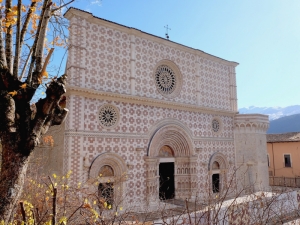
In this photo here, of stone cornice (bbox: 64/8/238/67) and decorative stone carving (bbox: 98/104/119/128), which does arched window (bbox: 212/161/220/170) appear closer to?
stone cornice (bbox: 64/8/238/67)

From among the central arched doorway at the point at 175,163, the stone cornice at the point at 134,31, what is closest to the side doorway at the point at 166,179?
the central arched doorway at the point at 175,163

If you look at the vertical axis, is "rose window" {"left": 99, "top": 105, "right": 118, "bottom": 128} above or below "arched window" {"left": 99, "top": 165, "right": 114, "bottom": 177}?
above

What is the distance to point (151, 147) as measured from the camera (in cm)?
1437

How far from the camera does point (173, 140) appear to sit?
1591 centimetres

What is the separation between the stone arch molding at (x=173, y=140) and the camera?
1466 centimetres

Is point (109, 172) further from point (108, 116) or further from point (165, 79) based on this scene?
point (165, 79)

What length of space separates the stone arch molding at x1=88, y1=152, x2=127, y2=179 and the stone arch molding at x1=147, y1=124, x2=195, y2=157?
1.94 m

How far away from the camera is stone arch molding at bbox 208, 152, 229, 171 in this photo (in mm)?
17259

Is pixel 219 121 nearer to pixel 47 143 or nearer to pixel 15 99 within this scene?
pixel 47 143

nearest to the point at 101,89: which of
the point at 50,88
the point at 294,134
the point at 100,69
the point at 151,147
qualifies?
the point at 100,69

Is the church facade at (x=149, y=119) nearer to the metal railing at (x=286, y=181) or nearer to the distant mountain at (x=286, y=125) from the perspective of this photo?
the metal railing at (x=286, y=181)

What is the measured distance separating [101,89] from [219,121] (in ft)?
31.4

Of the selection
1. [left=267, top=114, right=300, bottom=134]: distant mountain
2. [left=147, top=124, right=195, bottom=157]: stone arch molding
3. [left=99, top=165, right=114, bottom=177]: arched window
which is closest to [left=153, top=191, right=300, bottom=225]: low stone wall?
[left=99, top=165, right=114, bottom=177]: arched window

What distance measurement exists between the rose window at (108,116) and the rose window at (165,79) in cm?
368
